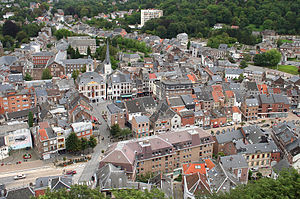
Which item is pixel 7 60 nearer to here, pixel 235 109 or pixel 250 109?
pixel 235 109

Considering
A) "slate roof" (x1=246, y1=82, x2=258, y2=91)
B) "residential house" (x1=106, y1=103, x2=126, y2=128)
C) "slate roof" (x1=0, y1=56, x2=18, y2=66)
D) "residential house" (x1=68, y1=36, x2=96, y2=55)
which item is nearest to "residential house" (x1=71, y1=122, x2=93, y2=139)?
"residential house" (x1=106, y1=103, x2=126, y2=128)

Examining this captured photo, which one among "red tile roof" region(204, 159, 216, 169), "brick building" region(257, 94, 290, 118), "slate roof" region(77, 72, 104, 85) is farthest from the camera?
"slate roof" region(77, 72, 104, 85)

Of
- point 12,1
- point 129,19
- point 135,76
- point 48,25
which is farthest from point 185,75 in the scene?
point 12,1

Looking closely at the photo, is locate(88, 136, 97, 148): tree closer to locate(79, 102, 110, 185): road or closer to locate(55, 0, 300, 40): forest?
locate(79, 102, 110, 185): road

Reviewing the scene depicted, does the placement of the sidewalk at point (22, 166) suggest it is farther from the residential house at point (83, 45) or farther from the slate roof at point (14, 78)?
the residential house at point (83, 45)

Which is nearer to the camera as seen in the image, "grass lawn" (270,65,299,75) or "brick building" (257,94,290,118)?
"brick building" (257,94,290,118)

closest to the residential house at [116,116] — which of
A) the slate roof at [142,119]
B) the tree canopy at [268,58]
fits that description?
the slate roof at [142,119]
